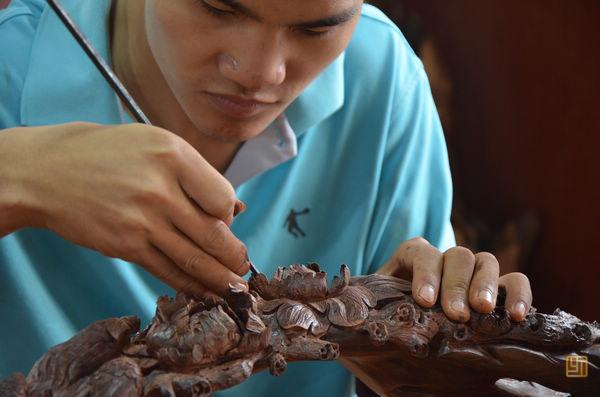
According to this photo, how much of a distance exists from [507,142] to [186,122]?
3.01 feet

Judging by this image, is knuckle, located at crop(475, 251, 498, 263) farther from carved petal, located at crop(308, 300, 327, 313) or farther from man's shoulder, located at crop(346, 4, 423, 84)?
man's shoulder, located at crop(346, 4, 423, 84)

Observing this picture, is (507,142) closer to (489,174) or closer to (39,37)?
(489,174)

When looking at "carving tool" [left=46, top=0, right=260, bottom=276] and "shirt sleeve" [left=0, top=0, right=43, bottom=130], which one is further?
"shirt sleeve" [left=0, top=0, right=43, bottom=130]

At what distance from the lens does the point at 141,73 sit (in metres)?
0.99

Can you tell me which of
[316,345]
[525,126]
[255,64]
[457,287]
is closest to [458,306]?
[457,287]

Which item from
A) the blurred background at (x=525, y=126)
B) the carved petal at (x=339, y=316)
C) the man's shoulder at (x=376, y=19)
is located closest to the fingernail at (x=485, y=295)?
the carved petal at (x=339, y=316)

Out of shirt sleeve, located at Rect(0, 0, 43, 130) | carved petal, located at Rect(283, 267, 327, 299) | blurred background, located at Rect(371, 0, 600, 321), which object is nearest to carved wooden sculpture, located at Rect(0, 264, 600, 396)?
carved petal, located at Rect(283, 267, 327, 299)

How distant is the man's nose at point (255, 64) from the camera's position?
776 mm

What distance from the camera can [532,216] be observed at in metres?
1.78

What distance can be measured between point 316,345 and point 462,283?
151mm

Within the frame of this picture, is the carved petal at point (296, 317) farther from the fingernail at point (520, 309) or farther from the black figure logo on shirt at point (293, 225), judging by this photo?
the black figure logo on shirt at point (293, 225)

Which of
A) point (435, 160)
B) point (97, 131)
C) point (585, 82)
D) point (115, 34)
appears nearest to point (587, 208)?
point (585, 82)

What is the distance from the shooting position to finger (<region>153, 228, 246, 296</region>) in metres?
0.71

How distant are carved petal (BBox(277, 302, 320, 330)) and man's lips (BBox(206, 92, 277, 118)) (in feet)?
0.70
